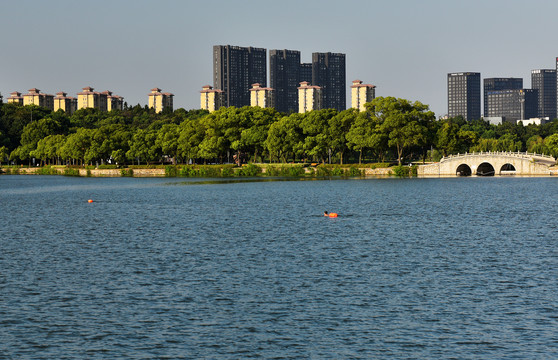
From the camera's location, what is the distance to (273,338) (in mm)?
25938

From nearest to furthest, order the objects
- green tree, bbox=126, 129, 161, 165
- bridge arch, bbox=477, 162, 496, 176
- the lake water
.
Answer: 1. the lake water
2. bridge arch, bbox=477, 162, 496, 176
3. green tree, bbox=126, 129, 161, 165

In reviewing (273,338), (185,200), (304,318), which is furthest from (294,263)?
(185,200)

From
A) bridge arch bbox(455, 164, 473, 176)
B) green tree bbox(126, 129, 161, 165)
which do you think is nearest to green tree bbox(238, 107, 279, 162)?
green tree bbox(126, 129, 161, 165)

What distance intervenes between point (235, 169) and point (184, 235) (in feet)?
390

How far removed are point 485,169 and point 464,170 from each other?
552 centimetres

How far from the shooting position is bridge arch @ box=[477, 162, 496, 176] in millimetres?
163650

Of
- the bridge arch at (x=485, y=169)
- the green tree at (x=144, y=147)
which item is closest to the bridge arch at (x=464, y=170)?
the bridge arch at (x=485, y=169)

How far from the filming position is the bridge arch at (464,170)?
162 meters

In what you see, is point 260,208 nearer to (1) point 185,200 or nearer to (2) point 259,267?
(1) point 185,200

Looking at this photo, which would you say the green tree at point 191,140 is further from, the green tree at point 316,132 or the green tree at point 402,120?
the green tree at point 402,120

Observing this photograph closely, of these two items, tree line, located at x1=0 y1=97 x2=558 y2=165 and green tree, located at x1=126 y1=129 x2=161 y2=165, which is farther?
green tree, located at x1=126 y1=129 x2=161 y2=165

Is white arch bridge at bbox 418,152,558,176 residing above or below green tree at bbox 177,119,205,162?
below

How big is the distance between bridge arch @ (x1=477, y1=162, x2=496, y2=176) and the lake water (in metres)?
94.9

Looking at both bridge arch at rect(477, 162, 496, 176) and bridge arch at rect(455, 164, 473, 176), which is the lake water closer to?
bridge arch at rect(455, 164, 473, 176)
